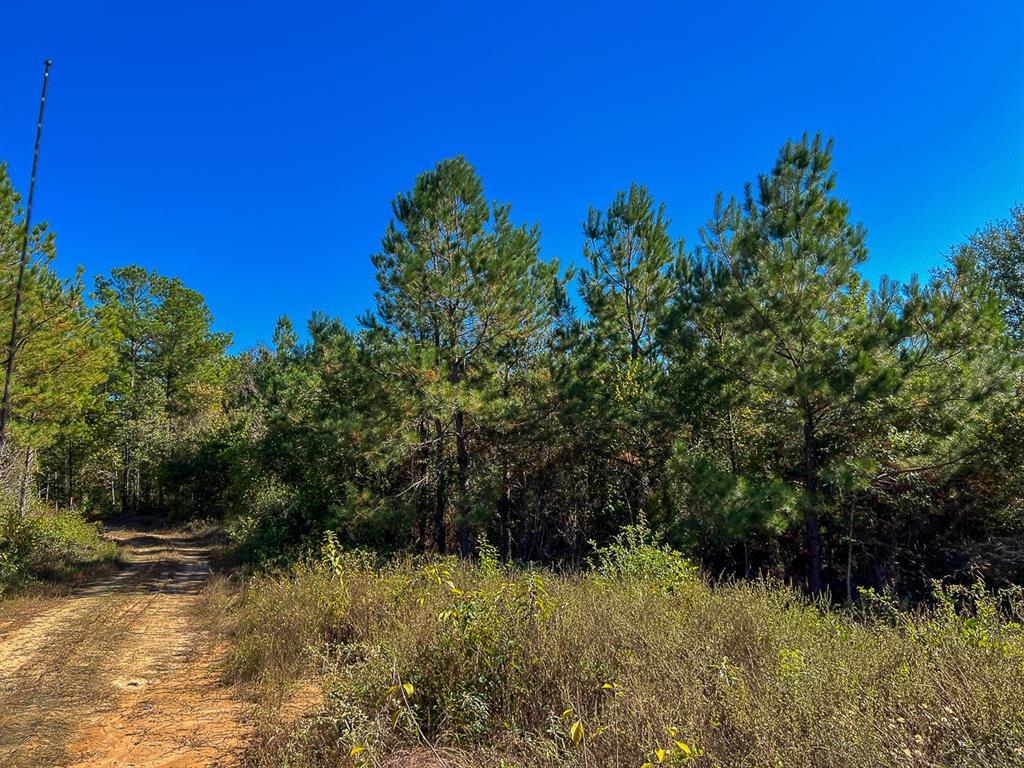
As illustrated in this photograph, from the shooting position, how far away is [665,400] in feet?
36.0

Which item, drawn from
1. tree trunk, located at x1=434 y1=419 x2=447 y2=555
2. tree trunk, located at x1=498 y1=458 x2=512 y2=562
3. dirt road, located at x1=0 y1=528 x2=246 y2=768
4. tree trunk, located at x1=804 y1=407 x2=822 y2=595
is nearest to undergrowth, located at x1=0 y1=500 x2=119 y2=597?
dirt road, located at x1=0 y1=528 x2=246 y2=768

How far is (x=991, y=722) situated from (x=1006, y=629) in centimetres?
131

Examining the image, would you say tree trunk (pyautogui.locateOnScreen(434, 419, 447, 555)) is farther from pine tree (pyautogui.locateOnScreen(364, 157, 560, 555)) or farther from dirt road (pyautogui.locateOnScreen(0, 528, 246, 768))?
dirt road (pyautogui.locateOnScreen(0, 528, 246, 768))

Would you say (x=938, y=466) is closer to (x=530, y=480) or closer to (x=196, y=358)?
(x=530, y=480)

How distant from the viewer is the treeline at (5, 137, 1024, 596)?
8148 mm

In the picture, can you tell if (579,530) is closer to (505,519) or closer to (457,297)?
(505,519)

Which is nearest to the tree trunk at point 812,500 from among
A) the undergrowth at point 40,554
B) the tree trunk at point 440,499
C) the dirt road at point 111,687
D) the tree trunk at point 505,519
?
the tree trunk at point 505,519

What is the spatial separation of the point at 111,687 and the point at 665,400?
936 cm

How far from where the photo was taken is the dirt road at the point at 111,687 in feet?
12.4

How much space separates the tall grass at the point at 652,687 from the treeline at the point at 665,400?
3.77m

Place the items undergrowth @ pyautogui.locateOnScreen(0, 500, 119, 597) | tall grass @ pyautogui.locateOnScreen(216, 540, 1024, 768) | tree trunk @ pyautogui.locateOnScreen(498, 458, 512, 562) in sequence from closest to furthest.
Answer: tall grass @ pyautogui.locateOnScreen(216, 540, 1024, 768) → undergrowth @ pyautogui.locateOnScreen(0, 500, 119, 597) → tree trunk @ pyautogui.locateOnScreen(498, 458, 512, 562)

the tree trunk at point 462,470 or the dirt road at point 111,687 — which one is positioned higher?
the tree trunk at point 462,470

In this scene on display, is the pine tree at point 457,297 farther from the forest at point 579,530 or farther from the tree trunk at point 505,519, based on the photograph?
the tree trunk at point 505,519

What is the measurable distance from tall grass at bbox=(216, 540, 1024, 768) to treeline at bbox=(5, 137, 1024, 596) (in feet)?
12.4
